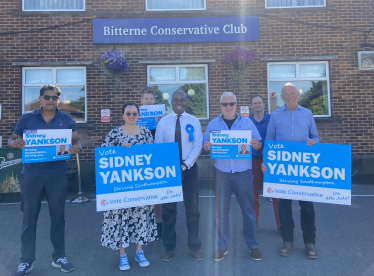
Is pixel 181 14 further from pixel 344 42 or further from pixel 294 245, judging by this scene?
pixel 294 245

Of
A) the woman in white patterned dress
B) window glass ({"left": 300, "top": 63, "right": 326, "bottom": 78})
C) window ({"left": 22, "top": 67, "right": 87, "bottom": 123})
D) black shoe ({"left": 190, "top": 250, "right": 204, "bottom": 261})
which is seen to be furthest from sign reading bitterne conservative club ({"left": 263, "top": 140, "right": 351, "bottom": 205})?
window ({"left": 22, "top": 67, "right": 87, "bottom": 123})

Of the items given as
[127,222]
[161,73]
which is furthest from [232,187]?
[161,73]

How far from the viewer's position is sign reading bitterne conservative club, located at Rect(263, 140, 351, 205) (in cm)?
346

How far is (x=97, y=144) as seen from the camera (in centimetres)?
775

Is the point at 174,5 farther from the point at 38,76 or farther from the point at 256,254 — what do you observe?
the point at 256,254

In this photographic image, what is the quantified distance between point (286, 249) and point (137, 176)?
80.1 inches

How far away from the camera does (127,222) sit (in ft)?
10.9

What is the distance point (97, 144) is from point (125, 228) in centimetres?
488

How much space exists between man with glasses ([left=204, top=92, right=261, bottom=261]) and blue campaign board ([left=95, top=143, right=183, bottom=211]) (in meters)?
0.51

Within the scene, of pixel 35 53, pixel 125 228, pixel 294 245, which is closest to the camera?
pixel 125 228

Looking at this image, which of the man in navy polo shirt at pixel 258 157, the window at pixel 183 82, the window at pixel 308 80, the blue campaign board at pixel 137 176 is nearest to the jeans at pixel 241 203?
the blue campaign board at pixel 137 176

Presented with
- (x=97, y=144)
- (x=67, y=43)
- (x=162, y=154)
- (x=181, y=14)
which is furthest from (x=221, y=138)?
(x=67, y=43)

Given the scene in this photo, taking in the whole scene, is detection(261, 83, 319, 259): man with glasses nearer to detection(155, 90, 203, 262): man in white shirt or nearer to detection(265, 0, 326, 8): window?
detection(155, 90, 203, 262): man in white shirt

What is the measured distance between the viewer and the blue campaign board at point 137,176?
10.7 ft
